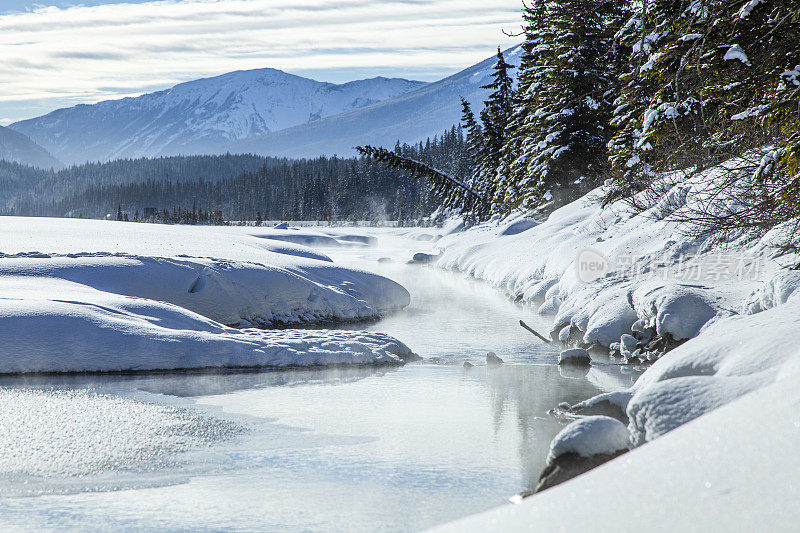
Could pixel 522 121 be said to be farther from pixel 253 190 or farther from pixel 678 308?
pixel 253 190

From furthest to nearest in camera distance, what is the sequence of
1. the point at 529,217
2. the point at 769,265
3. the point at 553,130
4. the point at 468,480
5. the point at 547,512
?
the point at 529,217 → the point at 553,130 → the point at 769,265 → the point at 468,480 → the point at 547,512

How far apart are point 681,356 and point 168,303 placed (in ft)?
31.9

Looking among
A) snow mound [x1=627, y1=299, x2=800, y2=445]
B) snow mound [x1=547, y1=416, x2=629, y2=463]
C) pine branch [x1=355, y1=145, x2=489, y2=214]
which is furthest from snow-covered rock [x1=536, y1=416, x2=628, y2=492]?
pine branch [x1=355, y1=145, x2=489, y2=214]

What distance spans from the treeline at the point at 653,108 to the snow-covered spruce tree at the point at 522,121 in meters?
0.10

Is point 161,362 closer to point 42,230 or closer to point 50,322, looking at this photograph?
point 50,322

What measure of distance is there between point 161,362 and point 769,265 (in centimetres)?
938

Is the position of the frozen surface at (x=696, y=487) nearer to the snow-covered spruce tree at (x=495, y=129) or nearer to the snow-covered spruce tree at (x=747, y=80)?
the snow-covered spruce tree at (x=747, y=80)

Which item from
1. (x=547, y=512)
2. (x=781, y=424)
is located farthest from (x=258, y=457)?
(x=781, y=424)

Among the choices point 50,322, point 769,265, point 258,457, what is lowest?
point 258,457

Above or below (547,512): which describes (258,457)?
below

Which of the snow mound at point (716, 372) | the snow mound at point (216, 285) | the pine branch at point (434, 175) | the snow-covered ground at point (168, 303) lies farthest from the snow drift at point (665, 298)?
the pine branch at point (434, 175)

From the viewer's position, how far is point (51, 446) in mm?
6488

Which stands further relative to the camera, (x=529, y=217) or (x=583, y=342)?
(x=529, y=217)

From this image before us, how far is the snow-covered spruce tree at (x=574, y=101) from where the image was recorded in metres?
24.8
